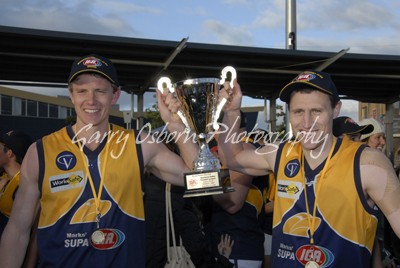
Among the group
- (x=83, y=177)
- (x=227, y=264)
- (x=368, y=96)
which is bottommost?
(x=227, y=264)

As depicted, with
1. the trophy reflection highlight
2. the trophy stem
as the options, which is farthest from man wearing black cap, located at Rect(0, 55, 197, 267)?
the trophy reflection highlight

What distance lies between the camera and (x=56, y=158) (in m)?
2.85

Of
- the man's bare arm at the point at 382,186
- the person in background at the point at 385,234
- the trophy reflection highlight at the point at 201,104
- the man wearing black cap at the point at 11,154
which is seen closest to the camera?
the man's bare arm at the point at 382,186

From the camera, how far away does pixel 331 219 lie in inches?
107

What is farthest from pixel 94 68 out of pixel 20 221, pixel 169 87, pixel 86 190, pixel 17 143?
pixel 17 143

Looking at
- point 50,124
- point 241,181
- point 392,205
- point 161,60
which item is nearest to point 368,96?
point 161,60

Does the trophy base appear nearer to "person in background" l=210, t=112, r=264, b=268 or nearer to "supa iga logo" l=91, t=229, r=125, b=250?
"supa iga logo" l=91, t=229, r=125, b=250

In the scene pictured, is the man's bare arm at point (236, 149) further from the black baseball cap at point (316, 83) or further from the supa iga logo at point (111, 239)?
the supa iga logo at point (111, 239)

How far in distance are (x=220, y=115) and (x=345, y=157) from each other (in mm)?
983

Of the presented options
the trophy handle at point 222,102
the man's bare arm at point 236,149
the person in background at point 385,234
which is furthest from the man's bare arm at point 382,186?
the person in background at point 385,234

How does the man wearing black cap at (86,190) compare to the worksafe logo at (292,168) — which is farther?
the worksafe logo at (292,168)

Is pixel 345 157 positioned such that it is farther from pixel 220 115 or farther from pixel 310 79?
pixel 220 115

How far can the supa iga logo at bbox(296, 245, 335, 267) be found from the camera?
2695 millimetres

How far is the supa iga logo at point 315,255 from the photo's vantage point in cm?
270
